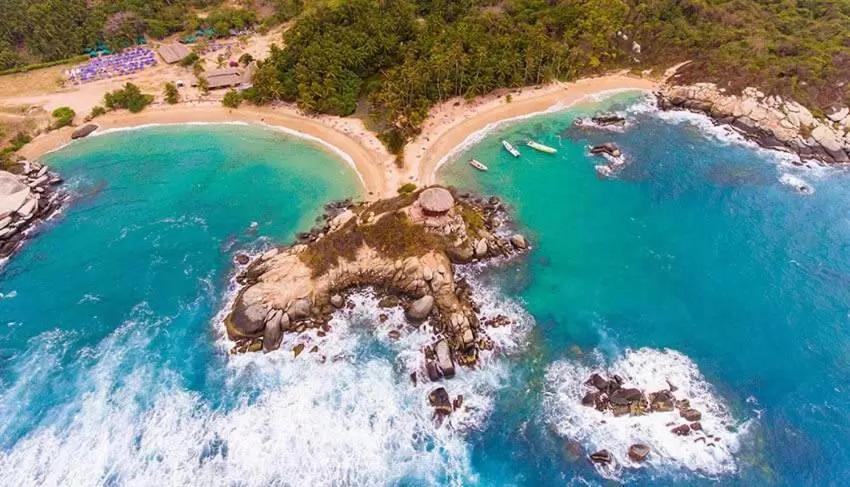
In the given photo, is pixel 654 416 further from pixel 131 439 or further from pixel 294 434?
pixel 131 439

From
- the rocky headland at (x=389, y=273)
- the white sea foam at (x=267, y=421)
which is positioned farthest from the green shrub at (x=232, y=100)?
the white sea foam at (x=267, y=421)

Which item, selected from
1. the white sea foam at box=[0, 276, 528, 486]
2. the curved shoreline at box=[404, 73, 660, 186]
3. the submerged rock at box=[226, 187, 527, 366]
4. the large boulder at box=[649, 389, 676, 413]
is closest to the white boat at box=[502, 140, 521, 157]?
the curved shoreline at box=[404, 73, 660, 186]

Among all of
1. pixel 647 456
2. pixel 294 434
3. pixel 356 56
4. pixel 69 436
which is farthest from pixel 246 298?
pixel 356 56

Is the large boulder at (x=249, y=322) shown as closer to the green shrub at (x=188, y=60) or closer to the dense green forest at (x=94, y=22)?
the green shrub at (x=188, y=60)

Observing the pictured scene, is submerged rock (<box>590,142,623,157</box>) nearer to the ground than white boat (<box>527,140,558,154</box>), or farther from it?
nearer to the ground

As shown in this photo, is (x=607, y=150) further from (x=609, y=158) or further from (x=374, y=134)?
(x=374, y=134)

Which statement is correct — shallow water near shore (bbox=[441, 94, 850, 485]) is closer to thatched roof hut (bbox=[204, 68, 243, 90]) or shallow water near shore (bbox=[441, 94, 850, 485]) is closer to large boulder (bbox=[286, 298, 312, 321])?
large boulder (bbox=[286, 298, 312, 321])
